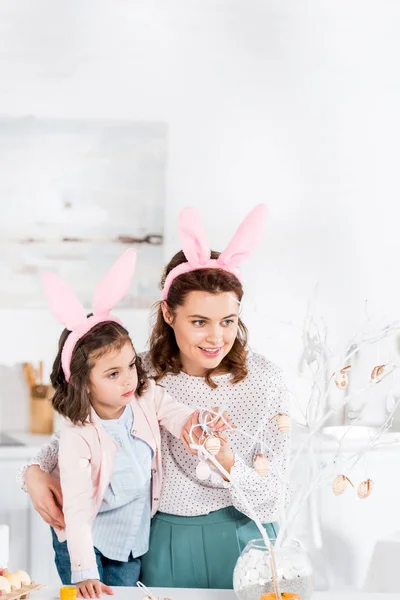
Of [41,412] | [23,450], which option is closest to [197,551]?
[23,450]

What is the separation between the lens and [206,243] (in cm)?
178

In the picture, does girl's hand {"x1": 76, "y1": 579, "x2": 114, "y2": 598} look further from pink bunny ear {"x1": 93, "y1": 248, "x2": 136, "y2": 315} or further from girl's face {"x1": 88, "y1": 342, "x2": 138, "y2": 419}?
pink bunny ear {"x1": 93, "y1": 248, "x2": 136, "y2": 315}

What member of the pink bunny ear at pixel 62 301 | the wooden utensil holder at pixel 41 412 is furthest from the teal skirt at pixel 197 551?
the wooden utensil holder at pixel 41 412

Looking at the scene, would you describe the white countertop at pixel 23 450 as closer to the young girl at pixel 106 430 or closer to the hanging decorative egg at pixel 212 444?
the young girl at pixel 106 430

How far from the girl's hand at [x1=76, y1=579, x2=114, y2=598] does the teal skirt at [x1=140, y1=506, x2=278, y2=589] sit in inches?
10.6

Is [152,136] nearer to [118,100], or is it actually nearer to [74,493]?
[118,100]

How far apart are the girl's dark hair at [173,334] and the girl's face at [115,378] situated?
0.62 feet

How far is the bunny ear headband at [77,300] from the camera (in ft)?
5.38

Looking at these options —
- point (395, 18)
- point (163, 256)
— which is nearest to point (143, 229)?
point (163, 256)

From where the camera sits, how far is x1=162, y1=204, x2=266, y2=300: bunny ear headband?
173cm

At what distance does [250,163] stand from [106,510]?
163cm

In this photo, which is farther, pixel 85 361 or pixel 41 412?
pixel 41 412

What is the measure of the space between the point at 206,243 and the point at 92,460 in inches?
20.2

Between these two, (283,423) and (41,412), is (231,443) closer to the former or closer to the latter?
(283,423)
